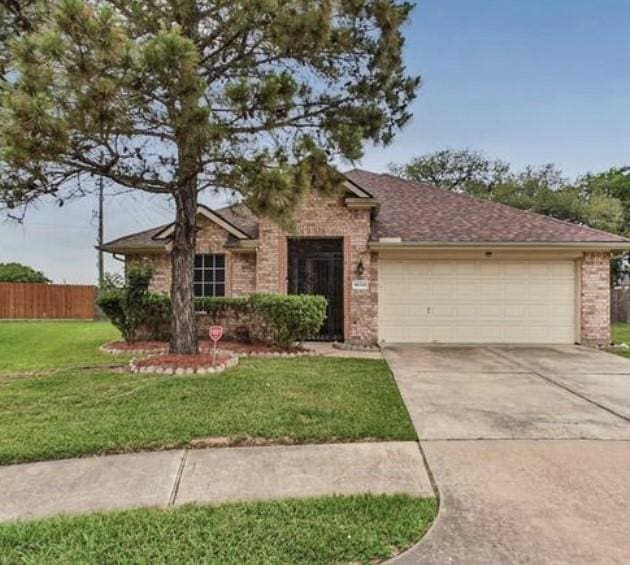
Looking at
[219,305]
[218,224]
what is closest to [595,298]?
[219,305]

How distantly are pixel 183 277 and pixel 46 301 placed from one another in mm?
20230

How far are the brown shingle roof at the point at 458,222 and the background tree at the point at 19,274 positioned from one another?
22115 millimetres

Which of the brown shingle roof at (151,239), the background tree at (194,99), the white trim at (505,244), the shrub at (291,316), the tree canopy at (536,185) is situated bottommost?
the shrub at (291,316)

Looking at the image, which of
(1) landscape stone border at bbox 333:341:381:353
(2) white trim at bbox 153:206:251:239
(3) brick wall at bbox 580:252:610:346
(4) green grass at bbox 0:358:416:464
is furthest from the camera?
(2) white trim at bbox 153:206:251:239

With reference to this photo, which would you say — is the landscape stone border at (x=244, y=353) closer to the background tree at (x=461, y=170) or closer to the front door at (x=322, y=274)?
the front door at (x=322, y=274)

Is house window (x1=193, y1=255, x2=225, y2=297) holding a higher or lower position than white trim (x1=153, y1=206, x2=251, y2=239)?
lower


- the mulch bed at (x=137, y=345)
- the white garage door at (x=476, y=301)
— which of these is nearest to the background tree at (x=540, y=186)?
the white garage door at (x=476, y=301)

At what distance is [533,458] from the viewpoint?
4430 mm

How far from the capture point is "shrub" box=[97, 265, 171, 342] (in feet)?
37.9

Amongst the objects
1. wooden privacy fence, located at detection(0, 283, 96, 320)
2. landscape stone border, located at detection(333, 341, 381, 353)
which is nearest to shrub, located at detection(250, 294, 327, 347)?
landscape stone border, located at detection(333, 341, 381, 353)

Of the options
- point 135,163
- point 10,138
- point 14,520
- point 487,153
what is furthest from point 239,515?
point 487,153

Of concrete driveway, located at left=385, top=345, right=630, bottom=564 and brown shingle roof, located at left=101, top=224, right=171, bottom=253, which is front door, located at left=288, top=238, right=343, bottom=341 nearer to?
brown shingle roof, located at left=101, top=224, right=171, bottom=253

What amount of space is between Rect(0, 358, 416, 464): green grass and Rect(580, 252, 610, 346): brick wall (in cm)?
→ 735

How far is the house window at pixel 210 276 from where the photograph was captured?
1383 centimetres
